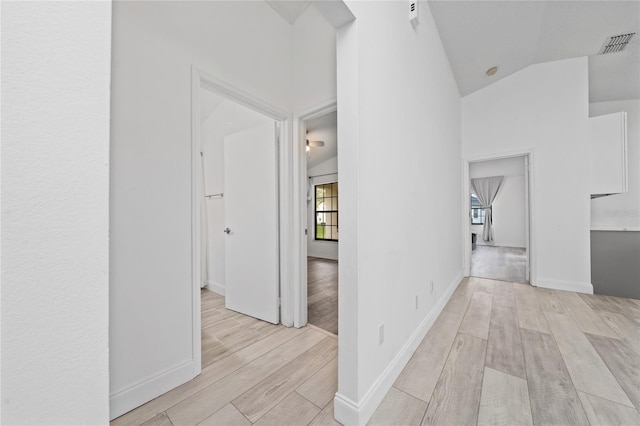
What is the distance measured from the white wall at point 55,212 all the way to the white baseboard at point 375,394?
1.08 metres

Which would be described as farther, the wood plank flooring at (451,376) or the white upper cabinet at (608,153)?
the white upper cabinet at (608,153)

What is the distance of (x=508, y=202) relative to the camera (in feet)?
25.9

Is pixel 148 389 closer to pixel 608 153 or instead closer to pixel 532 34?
pixel 532 34

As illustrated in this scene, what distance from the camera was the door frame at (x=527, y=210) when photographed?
3467mm

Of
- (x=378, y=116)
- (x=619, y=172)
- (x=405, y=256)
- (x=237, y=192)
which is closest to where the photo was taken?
(x=378, y=116)

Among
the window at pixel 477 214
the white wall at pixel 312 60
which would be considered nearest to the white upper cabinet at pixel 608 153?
the white wall at pixel 312 60

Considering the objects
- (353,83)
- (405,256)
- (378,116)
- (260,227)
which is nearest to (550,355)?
(405,256)

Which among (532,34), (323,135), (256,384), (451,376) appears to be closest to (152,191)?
(256,384)

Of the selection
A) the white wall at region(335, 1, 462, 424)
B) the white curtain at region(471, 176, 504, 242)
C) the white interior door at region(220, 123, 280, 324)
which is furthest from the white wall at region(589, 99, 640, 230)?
the white interior door at region(220, 123, 280, 324)

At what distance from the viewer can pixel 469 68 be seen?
10.9 ft

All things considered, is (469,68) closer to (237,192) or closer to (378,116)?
(378,116)

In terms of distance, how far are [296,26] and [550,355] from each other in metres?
3.39

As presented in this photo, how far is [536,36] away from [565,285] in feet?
10.2

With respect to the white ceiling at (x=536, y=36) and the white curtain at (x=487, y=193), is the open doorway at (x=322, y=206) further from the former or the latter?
the white curtain at (x=487, y=193)
